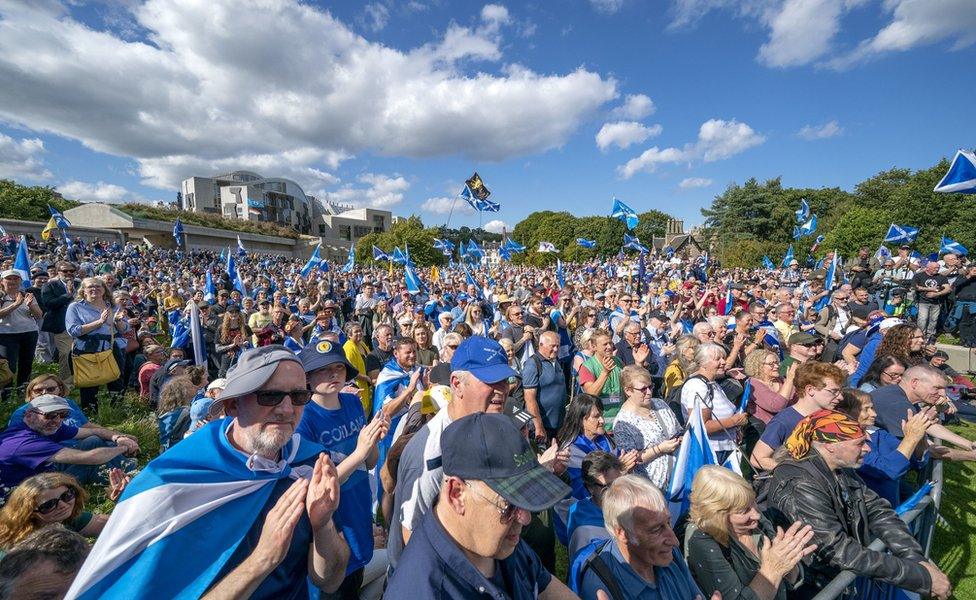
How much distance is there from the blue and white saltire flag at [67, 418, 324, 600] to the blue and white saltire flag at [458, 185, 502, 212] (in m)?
16.7

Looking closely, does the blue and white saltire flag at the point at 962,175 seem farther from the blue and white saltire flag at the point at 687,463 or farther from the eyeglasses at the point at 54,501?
the eyeglasses at the point at 54,501

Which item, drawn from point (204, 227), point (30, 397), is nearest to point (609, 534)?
point (30, 397)

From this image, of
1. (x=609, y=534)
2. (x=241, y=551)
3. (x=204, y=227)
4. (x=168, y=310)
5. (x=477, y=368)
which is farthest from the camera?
(x=204, y=227)

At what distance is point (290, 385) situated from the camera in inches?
73.5

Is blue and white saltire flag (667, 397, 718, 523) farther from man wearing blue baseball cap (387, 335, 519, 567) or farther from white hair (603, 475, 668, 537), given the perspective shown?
man wearing blue baseball cap (387, 335, 519, 567)

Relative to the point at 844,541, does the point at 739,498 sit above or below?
above

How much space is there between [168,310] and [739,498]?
12.7 meters

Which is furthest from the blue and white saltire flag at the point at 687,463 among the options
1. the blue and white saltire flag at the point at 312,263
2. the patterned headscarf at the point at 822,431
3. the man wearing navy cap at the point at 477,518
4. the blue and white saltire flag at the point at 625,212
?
the blue and white saltire flag at the point at 312,263

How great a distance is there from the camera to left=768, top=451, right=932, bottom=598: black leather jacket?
2.44 meters

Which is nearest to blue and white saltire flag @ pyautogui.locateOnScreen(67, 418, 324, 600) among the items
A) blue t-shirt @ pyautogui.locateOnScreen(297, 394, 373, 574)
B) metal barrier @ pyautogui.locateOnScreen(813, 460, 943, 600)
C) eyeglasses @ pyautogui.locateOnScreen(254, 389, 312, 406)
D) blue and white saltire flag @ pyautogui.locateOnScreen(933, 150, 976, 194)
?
eyeglasses @ pyautogui.locateOnScreen(254, 389, 312, 406)

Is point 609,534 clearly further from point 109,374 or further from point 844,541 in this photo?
point 109,374

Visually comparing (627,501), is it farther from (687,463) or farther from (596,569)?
(687,463)

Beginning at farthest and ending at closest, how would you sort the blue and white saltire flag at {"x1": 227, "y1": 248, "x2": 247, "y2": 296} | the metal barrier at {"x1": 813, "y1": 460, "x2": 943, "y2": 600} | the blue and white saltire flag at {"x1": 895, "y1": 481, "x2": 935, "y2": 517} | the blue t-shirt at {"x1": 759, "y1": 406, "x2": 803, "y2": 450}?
the blue and white saltire flag at {"x1": 227, "y1": 248, "x2": 247, "y2": 296} → the blue t-shirt at {"x1": 759, "y1": 406, "x2": 803, "y2": 450} → the blue and white saltire flag at {"x1": 895, "y1": 481, "x2": 935, "y2": 517} → the metal barrier at {"x1": 813, "y1": 460, "x2": 943, "y2": 600}

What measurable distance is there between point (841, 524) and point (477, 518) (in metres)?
2.41
